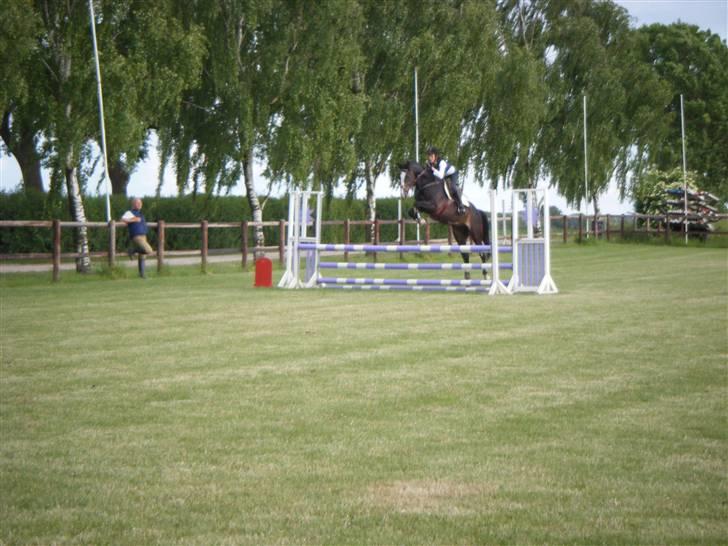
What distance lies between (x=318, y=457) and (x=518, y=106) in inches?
1933

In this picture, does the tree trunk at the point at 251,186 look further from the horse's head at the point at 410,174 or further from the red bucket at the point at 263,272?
the horse's head at the point at 410,174

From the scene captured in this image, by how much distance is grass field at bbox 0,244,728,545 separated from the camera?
5652mm

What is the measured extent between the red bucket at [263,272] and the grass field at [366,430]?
830 cm

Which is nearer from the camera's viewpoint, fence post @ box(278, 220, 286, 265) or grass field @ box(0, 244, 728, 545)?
grass field @ box(0, 244, 728, 545)

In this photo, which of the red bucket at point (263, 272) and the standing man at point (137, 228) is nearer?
the red bucket at point (263, 272)

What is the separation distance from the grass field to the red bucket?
830 cm

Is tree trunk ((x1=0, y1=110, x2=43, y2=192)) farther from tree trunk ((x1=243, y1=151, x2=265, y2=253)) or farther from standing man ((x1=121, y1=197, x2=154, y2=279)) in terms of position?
tree trunk ((x1=243, y1=151, x2=265, y2=253))

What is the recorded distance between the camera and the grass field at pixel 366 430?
5.65 m

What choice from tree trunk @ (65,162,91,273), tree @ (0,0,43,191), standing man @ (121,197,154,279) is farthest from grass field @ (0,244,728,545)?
tree trunk @ (65,162,91,273)

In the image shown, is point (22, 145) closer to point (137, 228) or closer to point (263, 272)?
point (137, 228)

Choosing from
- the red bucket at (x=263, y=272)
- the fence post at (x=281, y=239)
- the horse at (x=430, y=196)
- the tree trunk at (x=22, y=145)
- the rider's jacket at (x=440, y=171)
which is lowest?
the red bucket at (x=263, y=272)

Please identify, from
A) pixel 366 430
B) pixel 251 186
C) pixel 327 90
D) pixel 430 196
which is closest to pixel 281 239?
pixel 251 186

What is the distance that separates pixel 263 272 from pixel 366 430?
56.3ft

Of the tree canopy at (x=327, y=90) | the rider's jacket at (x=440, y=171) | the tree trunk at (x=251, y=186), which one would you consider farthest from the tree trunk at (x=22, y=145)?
the rider's jacket at (x=440, y=171)
